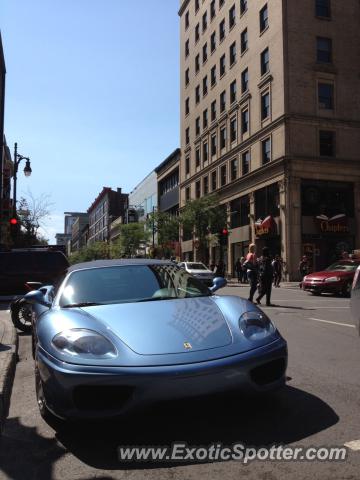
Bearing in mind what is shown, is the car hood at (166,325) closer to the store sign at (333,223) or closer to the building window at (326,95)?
the store sign at (333,223)

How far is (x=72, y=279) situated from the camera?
16.6 ft

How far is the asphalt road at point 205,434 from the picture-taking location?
10.1 feet

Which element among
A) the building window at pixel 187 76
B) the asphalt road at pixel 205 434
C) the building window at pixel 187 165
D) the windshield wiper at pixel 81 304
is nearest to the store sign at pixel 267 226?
the building window at pixel 187 165

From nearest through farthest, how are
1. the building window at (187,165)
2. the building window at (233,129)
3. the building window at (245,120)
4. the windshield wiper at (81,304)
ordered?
the windshield wiper at (81,304), the building window at (245,120), the building window at (233,129), the building window at (187,165)

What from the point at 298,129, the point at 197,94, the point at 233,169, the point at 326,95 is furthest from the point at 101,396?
the point at 197,94

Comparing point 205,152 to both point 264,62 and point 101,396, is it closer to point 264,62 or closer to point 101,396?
point 264,62

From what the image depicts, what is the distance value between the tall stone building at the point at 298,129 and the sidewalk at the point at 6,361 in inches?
1012

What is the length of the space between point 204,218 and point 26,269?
1160 inches

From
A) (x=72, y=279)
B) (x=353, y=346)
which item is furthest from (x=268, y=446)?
(x=353, y=346)

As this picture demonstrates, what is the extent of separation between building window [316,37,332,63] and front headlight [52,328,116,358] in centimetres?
3611

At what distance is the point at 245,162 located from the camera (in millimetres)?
40781

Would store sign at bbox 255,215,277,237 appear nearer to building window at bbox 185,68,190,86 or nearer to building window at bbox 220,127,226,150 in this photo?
building window at bbox 220,127,226,150

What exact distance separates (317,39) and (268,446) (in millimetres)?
37097

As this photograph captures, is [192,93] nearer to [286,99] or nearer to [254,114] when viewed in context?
[254,114]
